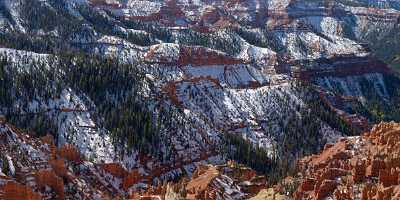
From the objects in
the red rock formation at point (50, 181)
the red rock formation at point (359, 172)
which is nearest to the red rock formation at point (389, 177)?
the red rock formation at point (359, 172)

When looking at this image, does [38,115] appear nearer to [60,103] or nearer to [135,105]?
[60,103]

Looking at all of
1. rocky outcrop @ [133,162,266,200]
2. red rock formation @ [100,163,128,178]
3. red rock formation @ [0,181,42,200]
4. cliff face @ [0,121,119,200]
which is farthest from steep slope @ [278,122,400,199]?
red rock formation @ [0,181,42,200]

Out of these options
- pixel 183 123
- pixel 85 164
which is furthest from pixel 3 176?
pixel 183 123

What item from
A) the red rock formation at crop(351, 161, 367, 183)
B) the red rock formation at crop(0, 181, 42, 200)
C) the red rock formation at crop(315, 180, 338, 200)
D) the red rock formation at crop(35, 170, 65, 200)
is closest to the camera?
the red rock formation at crop(315, 180, 338, 200)

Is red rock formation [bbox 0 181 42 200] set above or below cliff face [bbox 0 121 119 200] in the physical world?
above

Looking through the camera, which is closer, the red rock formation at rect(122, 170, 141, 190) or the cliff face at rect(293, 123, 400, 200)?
the cliff face at rect(293, 123, 400, 200)

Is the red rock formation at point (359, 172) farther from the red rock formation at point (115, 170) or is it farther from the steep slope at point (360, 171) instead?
the red rock formation at point (115, 170)

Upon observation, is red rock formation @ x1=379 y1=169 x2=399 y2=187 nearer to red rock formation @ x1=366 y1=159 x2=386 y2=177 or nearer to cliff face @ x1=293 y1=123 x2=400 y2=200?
cliff face @ x1=293 y1=123 x2=400 y2=200
